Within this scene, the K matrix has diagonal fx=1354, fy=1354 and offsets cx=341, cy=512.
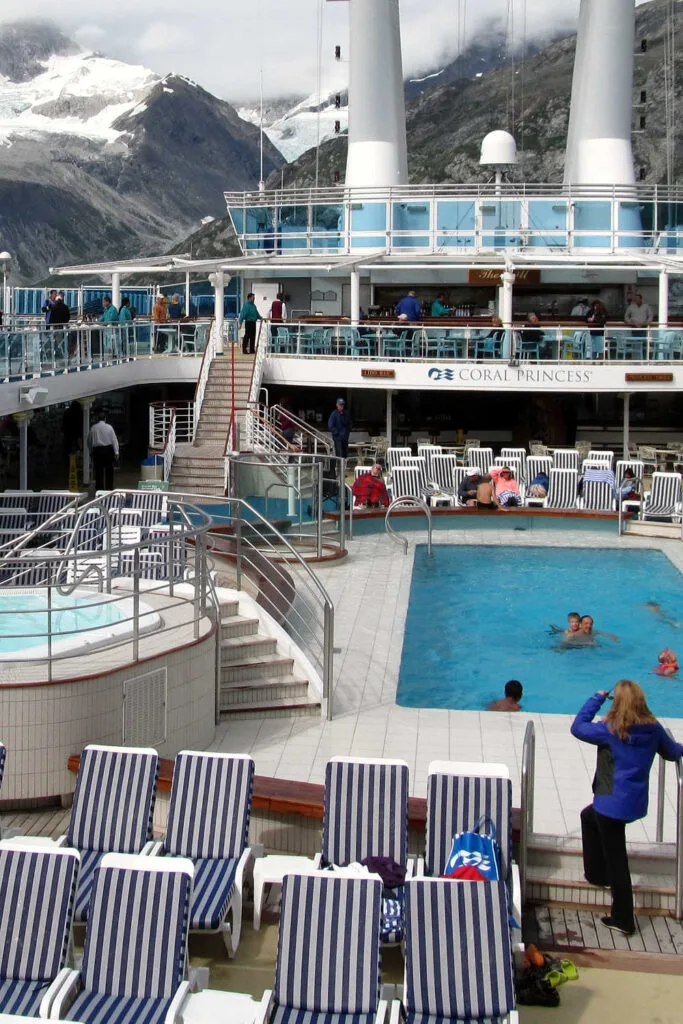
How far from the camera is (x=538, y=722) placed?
34.1ft

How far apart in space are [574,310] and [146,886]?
933 inches

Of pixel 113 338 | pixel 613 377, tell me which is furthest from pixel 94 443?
pixel 613 377

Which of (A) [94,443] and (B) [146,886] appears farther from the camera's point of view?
(A) [94,443]

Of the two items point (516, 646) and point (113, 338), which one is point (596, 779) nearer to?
point (516, 646)

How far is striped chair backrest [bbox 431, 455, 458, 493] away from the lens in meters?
21.4

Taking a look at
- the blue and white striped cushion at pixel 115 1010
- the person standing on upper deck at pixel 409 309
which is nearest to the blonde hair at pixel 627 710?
the blue and white striped cushion at pixel 115 1010

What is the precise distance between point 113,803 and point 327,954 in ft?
6.45

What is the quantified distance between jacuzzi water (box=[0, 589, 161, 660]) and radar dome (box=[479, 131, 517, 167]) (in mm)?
23133

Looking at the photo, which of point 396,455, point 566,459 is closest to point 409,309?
point 396,455

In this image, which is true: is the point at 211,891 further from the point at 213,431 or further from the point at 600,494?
the point at 213,431

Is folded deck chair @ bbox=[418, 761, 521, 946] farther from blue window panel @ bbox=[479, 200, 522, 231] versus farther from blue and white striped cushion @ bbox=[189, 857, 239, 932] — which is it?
blue window panel @ bbox=[479, 200, 522, 231]

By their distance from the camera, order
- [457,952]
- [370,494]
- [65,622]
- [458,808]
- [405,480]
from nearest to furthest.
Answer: [457,952] → [458,808] → [65,622] → [370,494] → [405,480]

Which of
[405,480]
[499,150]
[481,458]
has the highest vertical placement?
[499,150]

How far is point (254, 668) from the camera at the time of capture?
10.7m
